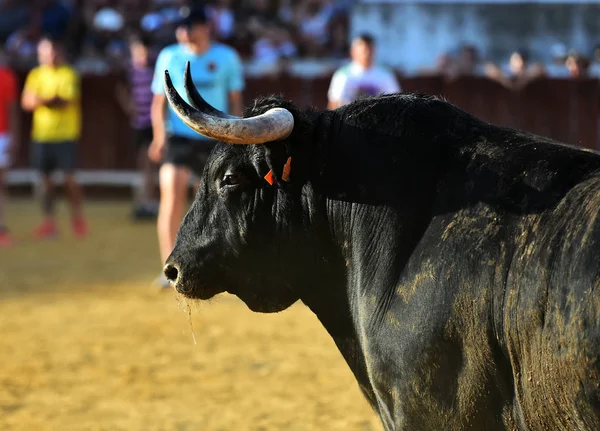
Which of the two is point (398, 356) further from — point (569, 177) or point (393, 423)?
point (569, 177)

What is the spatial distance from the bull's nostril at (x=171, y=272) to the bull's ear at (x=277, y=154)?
0.57m

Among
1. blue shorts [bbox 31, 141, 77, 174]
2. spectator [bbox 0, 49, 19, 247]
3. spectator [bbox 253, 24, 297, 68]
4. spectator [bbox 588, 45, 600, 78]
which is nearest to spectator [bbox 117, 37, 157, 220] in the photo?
blue shorts [bbox 31, 141, 77, 174]

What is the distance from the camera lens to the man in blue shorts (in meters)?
6.99

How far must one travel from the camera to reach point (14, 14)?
53.8ft

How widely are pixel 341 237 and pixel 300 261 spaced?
15 centimetres

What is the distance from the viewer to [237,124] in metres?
2.70

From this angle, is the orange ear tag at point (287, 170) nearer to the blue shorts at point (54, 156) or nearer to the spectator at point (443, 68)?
the blue shorts at point (54, 156)

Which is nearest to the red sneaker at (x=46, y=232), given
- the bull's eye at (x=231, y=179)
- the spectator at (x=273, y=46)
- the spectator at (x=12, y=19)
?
the spectator at (x=273, y=46)

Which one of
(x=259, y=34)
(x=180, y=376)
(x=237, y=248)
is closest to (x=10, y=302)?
(x=180, y=376)

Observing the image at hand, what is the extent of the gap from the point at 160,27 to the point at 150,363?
10143mm

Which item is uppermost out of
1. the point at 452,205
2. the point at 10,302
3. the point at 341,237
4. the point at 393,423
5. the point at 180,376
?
the point at 452,205

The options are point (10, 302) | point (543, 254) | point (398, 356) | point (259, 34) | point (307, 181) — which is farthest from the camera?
point (259, 34)

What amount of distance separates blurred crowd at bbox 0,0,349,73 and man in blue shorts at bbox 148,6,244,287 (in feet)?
23.1

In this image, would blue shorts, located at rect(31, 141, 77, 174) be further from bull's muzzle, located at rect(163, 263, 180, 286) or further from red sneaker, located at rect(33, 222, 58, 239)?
bull's muzzle, located at rect(163, 263, 180, 286)
